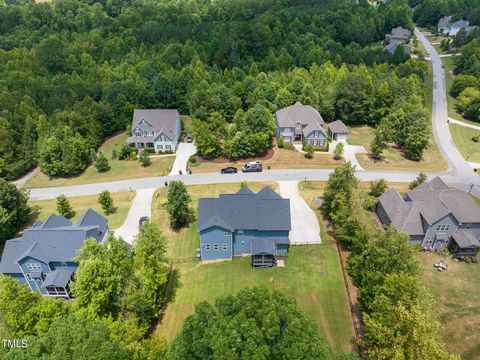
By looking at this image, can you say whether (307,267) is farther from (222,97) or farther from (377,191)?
(222,97)

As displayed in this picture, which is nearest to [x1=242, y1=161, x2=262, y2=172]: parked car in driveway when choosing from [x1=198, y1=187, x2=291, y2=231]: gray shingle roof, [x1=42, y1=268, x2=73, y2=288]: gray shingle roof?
[x1=198, y1=187, x2=291, y2=231]: gray shingle roof

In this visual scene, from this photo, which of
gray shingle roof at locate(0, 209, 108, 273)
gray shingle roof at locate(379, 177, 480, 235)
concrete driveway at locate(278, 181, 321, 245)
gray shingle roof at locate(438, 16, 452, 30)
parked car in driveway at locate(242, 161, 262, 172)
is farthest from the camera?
gray shingle roof at locate(438, 16, 452, 30)

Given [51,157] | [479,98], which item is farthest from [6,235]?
[479,98]

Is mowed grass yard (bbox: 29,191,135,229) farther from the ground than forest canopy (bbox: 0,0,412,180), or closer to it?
closer to it

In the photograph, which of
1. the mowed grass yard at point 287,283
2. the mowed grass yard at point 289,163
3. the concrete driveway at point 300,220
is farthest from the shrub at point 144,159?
the concrete driveway at point 300,220

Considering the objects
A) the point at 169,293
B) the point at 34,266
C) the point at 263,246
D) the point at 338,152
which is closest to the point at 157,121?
the point at 338,152

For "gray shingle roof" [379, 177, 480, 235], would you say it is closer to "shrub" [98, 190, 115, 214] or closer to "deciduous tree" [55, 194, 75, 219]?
"shrub" [98, 190, 115, 214]

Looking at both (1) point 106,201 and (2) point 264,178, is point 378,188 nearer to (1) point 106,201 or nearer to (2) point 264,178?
(2) point 264,178
